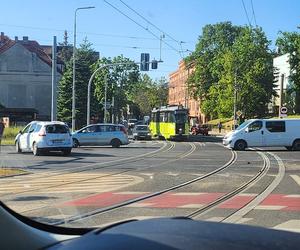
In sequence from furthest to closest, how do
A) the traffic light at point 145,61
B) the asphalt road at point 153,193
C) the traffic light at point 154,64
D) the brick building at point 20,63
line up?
the traffic light at point 154,64
the traffic light at point 145,61
the asphalt road at point 153,193
the brick building at point 20,63

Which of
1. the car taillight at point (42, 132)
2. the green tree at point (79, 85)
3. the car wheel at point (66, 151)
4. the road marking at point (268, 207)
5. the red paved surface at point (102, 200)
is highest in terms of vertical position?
the green tree at point (79, 85)

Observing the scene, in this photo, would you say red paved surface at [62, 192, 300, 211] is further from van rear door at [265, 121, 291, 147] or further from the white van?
van rear door at [265, 121, 291, 147]

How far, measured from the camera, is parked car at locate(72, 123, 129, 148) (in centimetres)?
3394

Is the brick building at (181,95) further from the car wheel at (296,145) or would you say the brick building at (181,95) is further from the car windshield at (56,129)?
the car windshield at (56,129)

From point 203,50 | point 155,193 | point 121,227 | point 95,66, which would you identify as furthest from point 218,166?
point 203,50

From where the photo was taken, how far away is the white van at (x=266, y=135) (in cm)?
3331

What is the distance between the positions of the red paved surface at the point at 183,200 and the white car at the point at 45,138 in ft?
45.7

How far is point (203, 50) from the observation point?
315 feet

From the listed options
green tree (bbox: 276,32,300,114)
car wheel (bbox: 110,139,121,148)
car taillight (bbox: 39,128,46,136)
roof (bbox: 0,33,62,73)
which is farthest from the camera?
green tree (bbox: 276,32,300,114)

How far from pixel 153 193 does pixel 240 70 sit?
236ft

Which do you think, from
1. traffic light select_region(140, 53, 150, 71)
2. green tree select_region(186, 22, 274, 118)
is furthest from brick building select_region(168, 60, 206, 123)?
traffic light select_region(140, 53, 150, 71)

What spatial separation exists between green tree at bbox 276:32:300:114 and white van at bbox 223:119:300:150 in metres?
47.0

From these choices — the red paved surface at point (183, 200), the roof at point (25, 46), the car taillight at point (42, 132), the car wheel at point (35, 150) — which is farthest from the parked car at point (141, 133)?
the roof at point (25, 46)

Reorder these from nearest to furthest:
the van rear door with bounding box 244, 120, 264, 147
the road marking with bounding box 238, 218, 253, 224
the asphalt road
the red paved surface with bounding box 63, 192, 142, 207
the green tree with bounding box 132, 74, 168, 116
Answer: the road marking with bounding box 238, 218, 253, 224, the asphalt road, the red paved surface with bounding box 63, 192, 142, 207, the van rear door with bounding box 244, 120, 264, 147, the green tree with bounding box 132, 74, 168, 116
